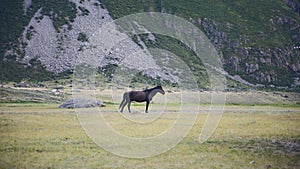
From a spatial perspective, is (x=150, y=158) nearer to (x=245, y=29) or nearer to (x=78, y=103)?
(x=78, y=103)

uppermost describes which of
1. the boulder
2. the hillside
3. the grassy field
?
the hillside

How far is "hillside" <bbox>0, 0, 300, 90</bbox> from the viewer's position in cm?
12069

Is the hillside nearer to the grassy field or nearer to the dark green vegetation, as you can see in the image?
the dark green vegetation

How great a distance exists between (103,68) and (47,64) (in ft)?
47.9

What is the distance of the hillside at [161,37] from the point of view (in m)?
121

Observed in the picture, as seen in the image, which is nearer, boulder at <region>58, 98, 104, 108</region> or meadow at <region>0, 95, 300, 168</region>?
meadow at <region>0, 95, 300, 168</region>

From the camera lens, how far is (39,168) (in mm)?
20672

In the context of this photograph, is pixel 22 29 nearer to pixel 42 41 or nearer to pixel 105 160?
pixel 42 41

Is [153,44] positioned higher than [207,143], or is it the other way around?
[153,44]

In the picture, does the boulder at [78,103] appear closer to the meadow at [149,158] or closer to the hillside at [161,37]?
the meadow at [149,158]

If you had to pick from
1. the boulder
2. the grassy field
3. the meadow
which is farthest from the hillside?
the grassy field

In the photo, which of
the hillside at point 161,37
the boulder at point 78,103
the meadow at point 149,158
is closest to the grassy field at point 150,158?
the meadow at point 149,158

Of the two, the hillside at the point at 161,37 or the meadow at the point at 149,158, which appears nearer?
the meadow at the point at 149,158

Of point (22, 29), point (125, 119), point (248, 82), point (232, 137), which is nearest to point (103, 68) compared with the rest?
point (22, 29)
